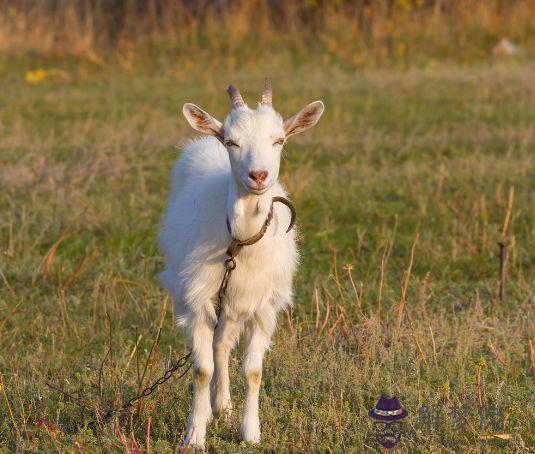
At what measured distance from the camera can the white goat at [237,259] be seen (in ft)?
14.6

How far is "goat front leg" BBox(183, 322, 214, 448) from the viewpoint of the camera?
15.6 ft

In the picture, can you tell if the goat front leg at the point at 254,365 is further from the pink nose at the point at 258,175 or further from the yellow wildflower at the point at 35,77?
the yellow wildflower at the point at 35,77

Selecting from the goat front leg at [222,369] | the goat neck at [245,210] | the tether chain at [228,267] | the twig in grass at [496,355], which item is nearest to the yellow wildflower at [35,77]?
the goat front leg at [222,369]

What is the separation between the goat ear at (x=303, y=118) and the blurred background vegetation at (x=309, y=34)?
445 inches

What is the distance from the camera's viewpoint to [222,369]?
5156 millimetres

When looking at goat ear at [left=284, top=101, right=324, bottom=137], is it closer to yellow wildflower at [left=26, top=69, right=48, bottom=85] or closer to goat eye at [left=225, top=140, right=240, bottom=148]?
goat eye at [left=225, top=140, right=240, bottom=148]

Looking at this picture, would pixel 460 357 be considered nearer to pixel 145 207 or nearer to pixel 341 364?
pixel 341 364

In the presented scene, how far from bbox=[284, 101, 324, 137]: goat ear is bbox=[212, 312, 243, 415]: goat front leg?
1.05 meters

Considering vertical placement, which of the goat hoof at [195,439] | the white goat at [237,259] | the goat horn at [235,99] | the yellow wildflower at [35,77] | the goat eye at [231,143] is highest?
the goat horn at [235,99]

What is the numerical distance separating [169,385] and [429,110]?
27.2 ft

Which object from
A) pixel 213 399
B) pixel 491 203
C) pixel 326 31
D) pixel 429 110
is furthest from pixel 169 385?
pixel 326 31

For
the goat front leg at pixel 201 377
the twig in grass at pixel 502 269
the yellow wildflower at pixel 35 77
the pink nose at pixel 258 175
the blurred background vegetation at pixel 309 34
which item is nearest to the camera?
the pink nose at pixel 258 175

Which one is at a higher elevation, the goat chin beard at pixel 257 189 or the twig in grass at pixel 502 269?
the goat chin beard at pixel 257 189

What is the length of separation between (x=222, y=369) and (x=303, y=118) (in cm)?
134
